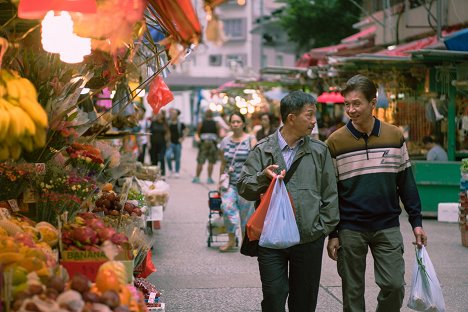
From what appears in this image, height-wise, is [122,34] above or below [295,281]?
above

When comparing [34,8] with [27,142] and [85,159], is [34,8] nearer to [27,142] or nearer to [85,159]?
[27,142]

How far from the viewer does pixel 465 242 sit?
490 inches

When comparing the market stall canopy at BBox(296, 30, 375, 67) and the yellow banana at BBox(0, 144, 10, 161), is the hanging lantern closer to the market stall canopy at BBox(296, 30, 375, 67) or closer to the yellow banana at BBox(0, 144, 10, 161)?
the yellow banana at BBox(0, 144, 10, 161)

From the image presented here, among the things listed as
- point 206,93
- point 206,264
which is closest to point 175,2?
point 206,264

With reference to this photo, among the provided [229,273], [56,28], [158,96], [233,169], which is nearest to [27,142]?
[56,28]

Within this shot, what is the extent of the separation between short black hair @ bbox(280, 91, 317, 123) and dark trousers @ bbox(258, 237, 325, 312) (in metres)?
0.88

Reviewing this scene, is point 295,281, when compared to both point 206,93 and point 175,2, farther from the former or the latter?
point 206,93

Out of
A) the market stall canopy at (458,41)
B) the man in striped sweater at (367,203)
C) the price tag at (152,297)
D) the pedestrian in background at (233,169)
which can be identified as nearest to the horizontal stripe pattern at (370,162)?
the man in striped sweater at (367,203)

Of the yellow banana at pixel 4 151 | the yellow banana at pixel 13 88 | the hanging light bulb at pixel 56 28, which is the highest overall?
the hanging light bulb at pixel 56 28

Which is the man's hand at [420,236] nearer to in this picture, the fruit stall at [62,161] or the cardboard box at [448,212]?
the fruit stall at [62,161]

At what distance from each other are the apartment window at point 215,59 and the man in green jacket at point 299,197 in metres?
78.8

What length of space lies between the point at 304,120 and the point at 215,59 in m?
79.9

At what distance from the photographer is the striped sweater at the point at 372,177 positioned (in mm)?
5969

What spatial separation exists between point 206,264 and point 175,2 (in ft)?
23.0
